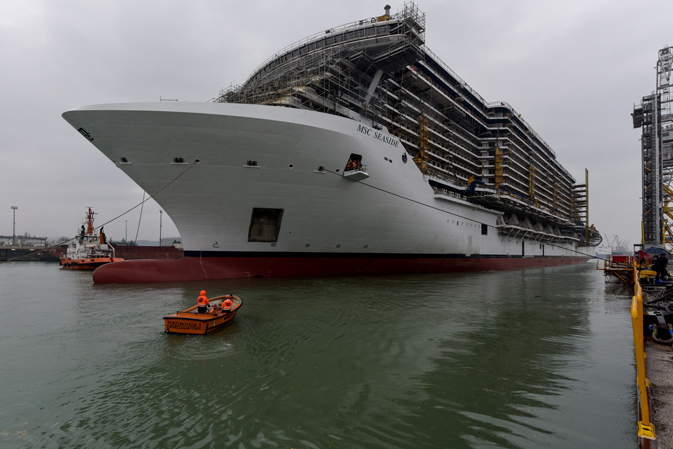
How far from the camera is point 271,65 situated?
2411 centimetres

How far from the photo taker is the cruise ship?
1431 cm

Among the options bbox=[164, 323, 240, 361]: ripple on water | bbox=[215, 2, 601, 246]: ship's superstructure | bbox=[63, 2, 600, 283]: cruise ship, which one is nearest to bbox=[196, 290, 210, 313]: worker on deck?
bbox=[164, 323, 240, 361]: ripple on water

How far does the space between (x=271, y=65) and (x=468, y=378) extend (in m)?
24.8

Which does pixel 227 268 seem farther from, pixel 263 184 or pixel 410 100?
pixel 410 100

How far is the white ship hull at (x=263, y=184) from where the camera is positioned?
14.0m

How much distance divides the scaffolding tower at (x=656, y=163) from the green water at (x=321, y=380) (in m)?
26.4

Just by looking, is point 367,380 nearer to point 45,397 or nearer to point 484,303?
point 45,397

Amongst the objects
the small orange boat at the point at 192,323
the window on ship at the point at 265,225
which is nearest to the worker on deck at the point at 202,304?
the small orange boat at the point at 192,323

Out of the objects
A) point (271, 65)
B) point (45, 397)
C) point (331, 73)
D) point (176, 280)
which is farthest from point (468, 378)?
point (271, 65)

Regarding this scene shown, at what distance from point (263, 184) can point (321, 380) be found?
37.7ft

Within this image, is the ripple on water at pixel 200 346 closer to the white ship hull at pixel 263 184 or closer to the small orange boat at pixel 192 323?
the small orange boat at pixel 192 323

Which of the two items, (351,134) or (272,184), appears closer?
(272,184)

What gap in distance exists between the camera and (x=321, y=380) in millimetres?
5738

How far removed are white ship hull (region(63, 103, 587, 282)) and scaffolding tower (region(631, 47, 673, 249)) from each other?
23659 mm
